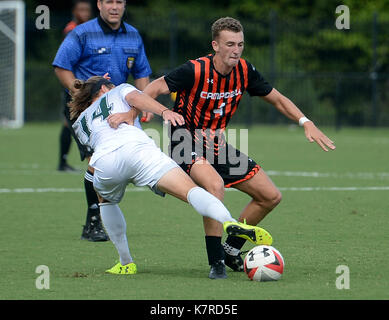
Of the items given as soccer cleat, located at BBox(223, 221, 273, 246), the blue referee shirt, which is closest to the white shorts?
soccer cleat, located at BBox(223, 221, 273, 246)

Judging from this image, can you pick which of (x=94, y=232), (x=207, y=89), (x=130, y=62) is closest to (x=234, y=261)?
(x=207, y=89)

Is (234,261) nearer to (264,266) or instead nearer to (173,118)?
(264,266)

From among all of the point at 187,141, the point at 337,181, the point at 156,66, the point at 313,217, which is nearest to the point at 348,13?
the point at 156,66

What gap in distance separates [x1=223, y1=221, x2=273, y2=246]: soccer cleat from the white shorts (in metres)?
0.69

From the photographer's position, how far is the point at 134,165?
654 centimetres

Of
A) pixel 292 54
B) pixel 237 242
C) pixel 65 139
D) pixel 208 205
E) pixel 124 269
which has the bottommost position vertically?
pixel 124 269

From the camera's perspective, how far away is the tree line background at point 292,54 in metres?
29.4

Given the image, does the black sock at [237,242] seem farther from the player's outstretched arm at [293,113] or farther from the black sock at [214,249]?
the player's outstretched arm at [293,113]

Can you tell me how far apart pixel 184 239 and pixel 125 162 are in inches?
88.0

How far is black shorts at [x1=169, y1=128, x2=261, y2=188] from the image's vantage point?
7242 millimetres

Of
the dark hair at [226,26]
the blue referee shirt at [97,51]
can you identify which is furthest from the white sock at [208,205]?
the blue referee shirt at [97,51]

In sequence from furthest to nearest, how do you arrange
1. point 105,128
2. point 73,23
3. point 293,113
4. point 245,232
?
point 73,23 → point 293,113 → point 105,128 → point 245,232

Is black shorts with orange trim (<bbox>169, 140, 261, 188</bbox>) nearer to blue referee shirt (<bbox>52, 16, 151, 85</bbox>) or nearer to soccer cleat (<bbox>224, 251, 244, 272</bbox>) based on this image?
soccer cleat (<bbox>224, 251, 244, 272</bbox>)
